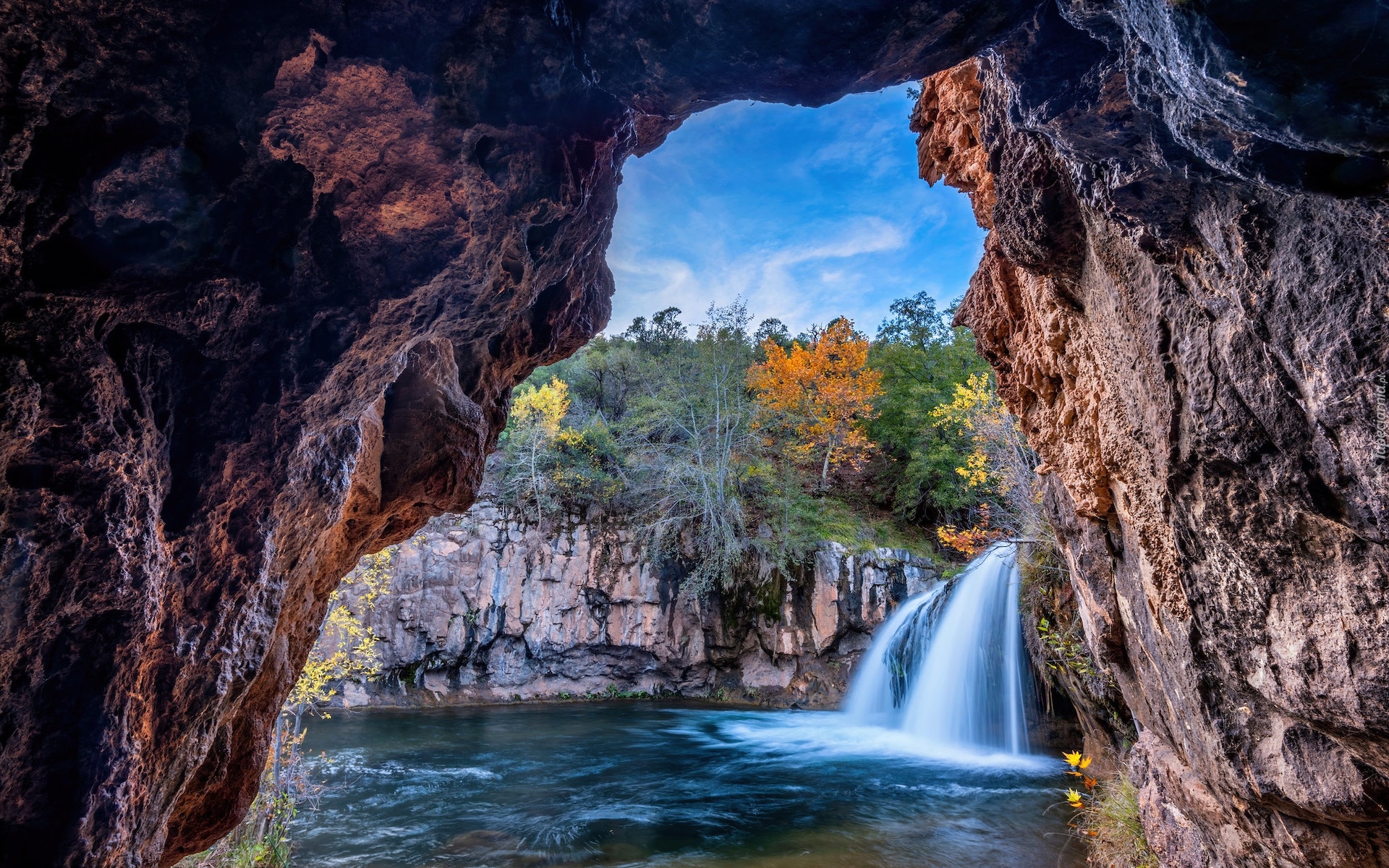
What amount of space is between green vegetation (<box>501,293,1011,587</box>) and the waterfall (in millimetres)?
2943

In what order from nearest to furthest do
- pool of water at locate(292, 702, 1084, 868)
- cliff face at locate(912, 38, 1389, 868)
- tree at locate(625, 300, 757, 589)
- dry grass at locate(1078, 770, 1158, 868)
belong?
cliff face at locate(912, 38, 1389, 868) < dry grass at locate(1078, 770, 1158, 868) < pool of water at locate(292, 702, 1084, 868) < tree at locate(625, 300, 757, 589)

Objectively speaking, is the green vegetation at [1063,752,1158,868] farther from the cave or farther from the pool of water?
the cave

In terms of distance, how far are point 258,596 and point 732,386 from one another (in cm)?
1814

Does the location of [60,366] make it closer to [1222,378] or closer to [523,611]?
[1222,378]

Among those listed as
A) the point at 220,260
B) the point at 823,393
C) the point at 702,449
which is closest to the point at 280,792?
the point at 220,260

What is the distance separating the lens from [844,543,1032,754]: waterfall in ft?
34.9

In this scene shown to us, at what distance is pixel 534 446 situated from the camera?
1805 centimetres

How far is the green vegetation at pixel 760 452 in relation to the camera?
17281mm

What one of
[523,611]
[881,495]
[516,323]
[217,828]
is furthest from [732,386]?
[217,828]

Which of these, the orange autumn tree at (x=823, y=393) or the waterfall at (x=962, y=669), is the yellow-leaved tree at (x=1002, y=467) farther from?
the orange autumn tree at (x=823, y=393)

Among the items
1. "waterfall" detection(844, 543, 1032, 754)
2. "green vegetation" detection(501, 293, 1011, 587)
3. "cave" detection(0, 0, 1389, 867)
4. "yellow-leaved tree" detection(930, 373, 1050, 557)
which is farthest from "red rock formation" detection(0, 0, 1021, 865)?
"green vegetation" detection(501, 293, 1011, 587)

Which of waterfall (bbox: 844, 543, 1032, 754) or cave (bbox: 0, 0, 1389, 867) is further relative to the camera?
waterfall (bbox: 844, 543, 1032, 754)

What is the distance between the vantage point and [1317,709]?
240 cm

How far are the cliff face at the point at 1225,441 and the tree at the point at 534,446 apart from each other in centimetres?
1554
